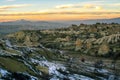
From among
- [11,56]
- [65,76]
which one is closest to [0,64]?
[11,56]

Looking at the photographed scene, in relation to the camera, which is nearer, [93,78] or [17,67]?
Result: [17,67]

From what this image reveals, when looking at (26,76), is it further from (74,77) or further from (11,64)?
(74,77)

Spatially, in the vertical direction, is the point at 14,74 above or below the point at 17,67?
below

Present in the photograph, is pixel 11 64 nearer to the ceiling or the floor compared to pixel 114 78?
nearer to the floor

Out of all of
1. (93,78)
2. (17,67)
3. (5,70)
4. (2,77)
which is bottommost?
(2,77)

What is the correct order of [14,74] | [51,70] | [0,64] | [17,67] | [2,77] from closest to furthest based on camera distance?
[2,77] → [14,74] → [0,64] → [17,67] → [51,70]

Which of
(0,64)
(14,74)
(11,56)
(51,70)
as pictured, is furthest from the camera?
(51,70)

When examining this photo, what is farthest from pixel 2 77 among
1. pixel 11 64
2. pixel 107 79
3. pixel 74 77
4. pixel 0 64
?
pixel 107 79

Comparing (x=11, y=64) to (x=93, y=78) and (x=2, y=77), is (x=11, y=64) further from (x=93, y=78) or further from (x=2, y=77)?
(x=93, y=78)

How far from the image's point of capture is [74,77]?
13838 centimetres

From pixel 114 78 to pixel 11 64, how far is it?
207 feet

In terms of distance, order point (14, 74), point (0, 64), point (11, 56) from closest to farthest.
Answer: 1. point (14, 74)
2. point (0, 64)
3. point (11, 56)

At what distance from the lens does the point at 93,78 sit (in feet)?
479

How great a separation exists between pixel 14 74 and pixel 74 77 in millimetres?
44289
